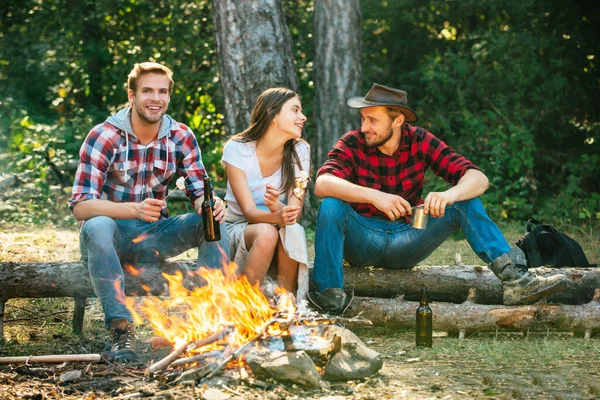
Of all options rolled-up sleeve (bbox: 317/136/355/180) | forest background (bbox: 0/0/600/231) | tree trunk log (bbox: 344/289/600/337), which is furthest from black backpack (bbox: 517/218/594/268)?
forest background (bbox: 0/0/600/231)

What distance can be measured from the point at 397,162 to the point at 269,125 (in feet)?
3.04

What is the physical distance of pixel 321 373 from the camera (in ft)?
13.1

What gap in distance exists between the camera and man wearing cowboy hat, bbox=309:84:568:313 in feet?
16.1

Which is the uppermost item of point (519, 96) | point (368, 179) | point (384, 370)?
point (519, 96)

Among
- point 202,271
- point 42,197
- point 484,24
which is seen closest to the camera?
point 202,271

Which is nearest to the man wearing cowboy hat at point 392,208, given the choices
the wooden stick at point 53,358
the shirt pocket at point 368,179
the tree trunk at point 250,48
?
the shirt pocket at point 368,179

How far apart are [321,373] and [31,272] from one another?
2123 mm

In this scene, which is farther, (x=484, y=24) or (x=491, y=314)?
(x=484, y=24)

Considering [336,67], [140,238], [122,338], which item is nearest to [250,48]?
[336,67]

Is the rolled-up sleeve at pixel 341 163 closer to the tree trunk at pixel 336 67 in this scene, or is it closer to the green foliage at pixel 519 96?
the tree trunk at pixel 336 67

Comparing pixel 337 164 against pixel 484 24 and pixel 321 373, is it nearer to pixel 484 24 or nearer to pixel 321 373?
pixel 321 373

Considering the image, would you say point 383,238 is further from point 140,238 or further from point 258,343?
point 140,238

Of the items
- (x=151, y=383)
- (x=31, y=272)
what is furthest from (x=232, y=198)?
(x=151, y=383)

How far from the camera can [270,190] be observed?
4883mm
